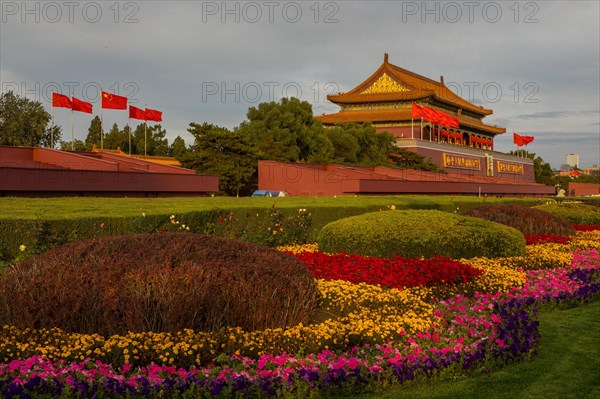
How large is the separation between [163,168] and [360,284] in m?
17.8

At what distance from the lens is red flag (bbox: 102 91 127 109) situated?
34.8 m

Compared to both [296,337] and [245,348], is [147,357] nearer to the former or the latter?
[245,348]

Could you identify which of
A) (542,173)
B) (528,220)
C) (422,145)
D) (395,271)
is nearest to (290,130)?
(422,145)

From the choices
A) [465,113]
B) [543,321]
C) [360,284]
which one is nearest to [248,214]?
[360,284]

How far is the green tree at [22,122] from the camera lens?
47.1 m

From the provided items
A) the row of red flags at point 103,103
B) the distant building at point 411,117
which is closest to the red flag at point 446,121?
the distant building at point 411,117

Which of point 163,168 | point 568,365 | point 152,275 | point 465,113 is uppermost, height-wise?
point 465,113

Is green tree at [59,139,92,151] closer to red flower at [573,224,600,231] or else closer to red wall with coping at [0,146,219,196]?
red wall with coping at [0,146,219,196]

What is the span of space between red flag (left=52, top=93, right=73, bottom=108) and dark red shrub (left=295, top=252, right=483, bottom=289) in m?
27.9

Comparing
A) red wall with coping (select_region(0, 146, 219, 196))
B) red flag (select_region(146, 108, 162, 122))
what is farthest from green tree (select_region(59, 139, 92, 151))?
Result: red wall with coping (select_region(0, 146, 219, 196))

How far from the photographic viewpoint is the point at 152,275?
19.1 ft

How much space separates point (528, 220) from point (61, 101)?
88.7 ft

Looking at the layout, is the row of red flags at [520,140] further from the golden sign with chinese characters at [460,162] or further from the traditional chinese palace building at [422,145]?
the golden sign with chinese characters at [460,162]

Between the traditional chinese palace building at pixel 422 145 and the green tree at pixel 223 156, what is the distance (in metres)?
1.02
